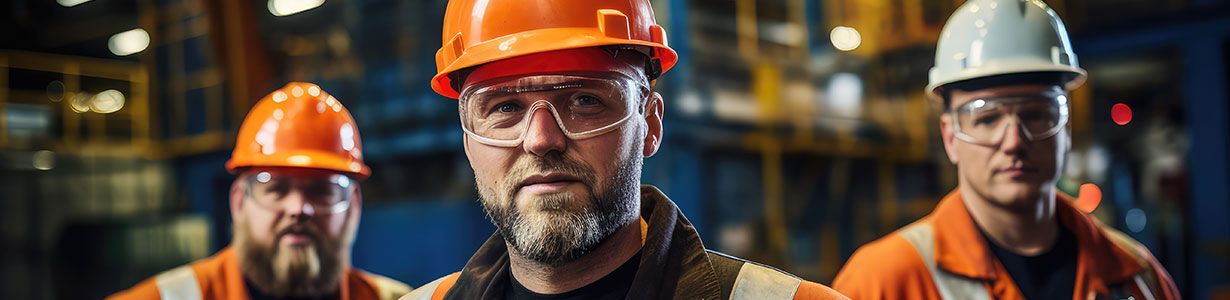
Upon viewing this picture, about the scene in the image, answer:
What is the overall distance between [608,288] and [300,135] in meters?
1.89

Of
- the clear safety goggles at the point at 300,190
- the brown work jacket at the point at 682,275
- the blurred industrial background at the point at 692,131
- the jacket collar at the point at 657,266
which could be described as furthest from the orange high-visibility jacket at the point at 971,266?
the blurred industrial background at the point at 692,131

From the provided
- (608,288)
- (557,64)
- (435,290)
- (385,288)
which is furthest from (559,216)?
(385,288)

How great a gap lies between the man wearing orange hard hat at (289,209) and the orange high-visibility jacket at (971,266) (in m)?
1.81

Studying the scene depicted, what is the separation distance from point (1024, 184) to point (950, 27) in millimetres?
456

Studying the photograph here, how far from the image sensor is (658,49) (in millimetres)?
2244

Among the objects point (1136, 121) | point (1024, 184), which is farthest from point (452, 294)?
point (1136, 121)

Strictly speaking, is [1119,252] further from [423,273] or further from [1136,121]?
[423,273]

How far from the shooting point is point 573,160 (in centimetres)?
200

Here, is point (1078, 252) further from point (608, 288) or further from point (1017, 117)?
point (608, 288)

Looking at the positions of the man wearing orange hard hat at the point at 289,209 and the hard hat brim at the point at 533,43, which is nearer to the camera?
the hard hat brim at the point at 533,43

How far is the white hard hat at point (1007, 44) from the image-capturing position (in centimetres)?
246

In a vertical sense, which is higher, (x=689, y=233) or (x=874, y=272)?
(x=689, y=233)

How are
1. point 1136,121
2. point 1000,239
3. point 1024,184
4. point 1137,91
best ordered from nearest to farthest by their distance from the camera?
point 1024,184, point 1000,239, point 1137,91, point 1136,121

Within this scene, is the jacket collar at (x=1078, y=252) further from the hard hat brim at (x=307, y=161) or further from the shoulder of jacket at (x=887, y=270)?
the hard hat brim at (x=307, y=161)
